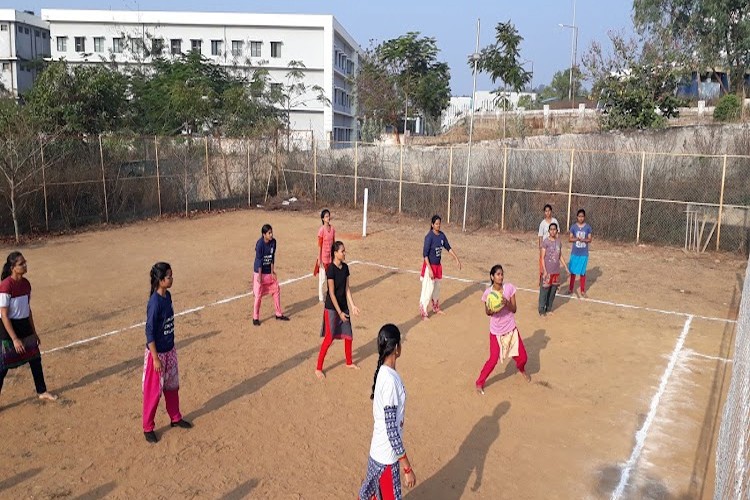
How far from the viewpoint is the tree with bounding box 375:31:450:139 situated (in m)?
38.8

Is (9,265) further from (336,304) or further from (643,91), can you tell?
(643,91)

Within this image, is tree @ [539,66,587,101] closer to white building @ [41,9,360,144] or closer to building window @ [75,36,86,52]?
white building @ [41,9,360,144]

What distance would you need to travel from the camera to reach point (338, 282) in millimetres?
8250

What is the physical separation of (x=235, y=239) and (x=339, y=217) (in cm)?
557

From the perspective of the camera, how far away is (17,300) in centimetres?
707

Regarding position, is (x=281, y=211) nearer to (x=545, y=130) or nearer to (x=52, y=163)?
(x=52, y=163)

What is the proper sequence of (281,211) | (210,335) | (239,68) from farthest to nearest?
(239,68), (281,211), (210,335)

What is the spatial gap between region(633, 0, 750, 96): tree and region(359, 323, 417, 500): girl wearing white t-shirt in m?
32.6

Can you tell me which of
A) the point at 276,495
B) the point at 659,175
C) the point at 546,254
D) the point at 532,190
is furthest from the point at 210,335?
the point at 659,175

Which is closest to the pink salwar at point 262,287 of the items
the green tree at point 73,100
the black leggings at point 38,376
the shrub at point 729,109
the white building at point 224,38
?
the black leggings at point 38,376

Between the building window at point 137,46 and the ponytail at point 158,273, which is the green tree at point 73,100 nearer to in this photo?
the ponytail at point 158,273

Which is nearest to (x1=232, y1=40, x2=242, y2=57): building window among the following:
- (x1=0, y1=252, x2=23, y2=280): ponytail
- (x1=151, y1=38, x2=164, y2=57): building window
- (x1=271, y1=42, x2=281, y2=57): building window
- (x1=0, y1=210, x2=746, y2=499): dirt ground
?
(x1=271, y1=42, x2=281, y2=57): building window

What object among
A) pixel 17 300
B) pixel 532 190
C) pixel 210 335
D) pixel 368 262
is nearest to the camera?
pixel 17 300

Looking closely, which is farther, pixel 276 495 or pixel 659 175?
pixel 659 175
